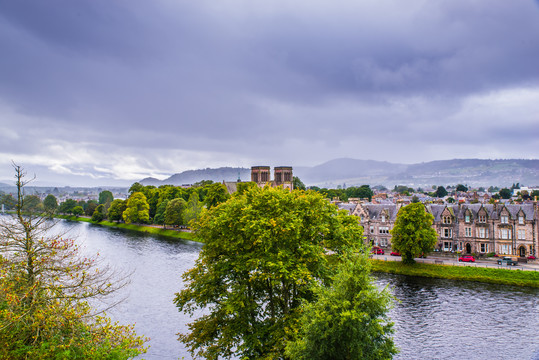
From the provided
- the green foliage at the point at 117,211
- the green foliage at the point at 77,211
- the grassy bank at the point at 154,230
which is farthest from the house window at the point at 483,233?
the green foliage at the point at 77,211

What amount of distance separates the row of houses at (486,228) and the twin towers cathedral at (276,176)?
71538mm

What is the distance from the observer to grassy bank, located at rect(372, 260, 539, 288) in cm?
5403

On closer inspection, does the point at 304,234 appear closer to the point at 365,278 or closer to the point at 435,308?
the point at 365,278

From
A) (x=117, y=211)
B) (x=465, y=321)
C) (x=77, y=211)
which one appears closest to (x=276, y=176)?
(x=117, y=211)

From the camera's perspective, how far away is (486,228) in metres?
69.2

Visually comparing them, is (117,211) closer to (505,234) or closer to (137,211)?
(137,211)

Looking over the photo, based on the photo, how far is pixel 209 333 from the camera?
80.7 feet

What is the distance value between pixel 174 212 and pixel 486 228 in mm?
81221

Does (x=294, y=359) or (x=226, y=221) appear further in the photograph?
(x=226, y=221)

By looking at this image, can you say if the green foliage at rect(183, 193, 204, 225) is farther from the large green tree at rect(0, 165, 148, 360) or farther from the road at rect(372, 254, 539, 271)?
the large green tree at rect(0, 165, 148, 360)

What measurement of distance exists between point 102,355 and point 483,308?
1655 inches

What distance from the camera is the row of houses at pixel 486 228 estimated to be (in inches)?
2586

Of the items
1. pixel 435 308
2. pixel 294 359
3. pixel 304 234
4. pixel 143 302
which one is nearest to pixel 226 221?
pixel 304 234

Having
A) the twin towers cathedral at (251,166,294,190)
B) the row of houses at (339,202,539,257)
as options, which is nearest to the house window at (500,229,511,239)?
the row of houses at (339,202,539,257)
